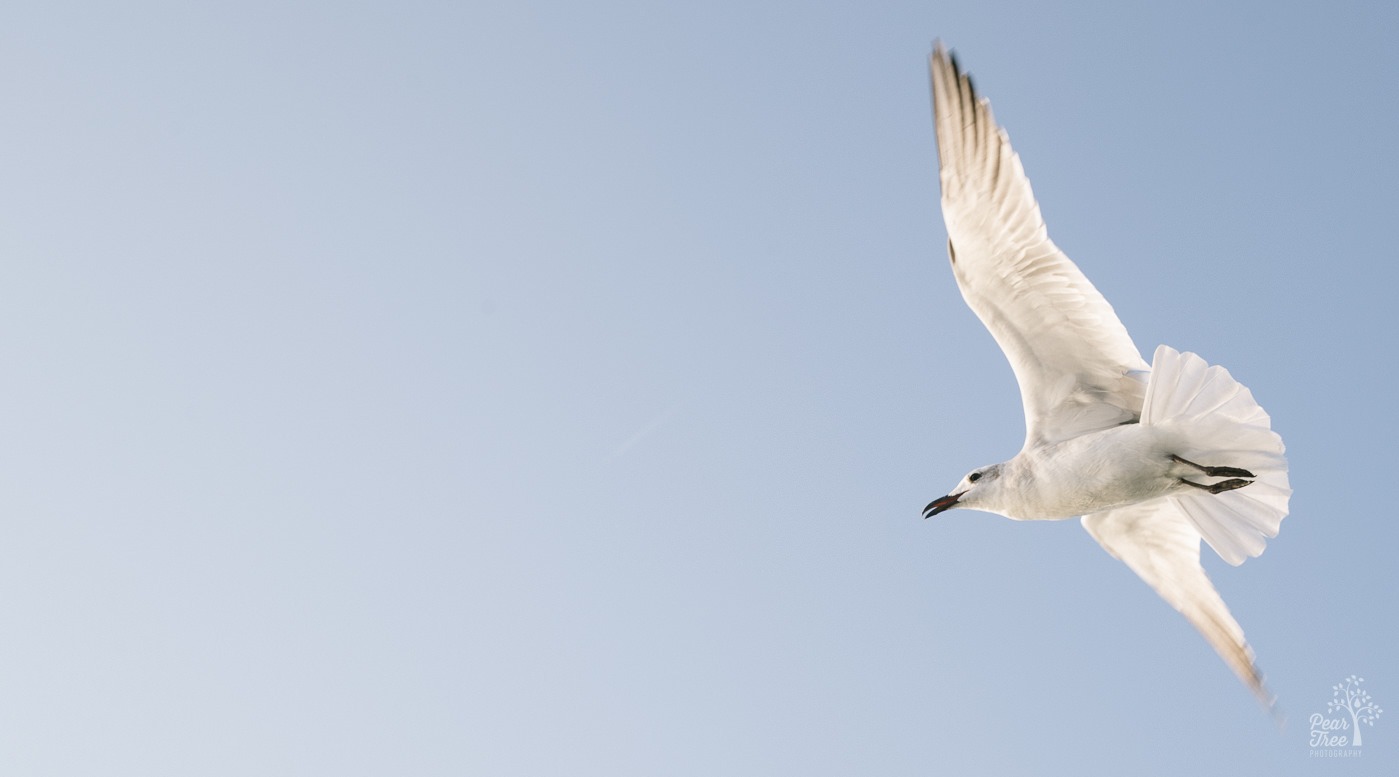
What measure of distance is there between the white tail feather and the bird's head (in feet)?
3.62

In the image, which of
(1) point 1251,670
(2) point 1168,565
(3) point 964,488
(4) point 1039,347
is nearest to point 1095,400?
(4) point 1039,347

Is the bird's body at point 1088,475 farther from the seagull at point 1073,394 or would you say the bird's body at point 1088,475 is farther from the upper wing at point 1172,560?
the upper wing at point 1172,560

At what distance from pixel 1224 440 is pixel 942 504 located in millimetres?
1886

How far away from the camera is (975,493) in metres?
7.70

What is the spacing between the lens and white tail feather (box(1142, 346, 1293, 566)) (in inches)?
260

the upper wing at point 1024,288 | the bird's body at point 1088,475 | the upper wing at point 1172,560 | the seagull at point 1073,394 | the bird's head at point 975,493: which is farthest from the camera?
the upper wing at point 1172,560

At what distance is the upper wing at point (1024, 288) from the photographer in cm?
685

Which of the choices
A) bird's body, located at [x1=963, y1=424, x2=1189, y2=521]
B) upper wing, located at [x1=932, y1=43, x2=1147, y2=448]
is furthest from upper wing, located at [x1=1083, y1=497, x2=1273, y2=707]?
upper wing, located at [x1=932, y1=43, x2=1147, y2=448]

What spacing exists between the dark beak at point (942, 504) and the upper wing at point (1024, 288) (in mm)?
614

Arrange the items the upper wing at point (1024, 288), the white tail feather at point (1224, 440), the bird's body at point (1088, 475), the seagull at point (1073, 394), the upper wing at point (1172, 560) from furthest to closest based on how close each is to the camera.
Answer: the upper wing at point (1172, 560), the bird's body at point (1088, 475), the upper wing at point (1024, 288), the seagull at point (1073, 394), the white tail feather at point (1224, 440)

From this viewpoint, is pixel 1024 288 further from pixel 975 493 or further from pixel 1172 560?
pixel 1172 560

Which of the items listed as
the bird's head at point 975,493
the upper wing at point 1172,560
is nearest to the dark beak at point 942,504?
the bird's head at point 975,493

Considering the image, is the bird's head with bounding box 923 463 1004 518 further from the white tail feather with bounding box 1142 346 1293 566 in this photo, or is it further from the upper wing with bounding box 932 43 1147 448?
the white tail feather with bounding box 1142 346 1293 566


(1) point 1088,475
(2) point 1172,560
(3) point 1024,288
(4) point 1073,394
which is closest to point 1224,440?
(1) point 1088,475
